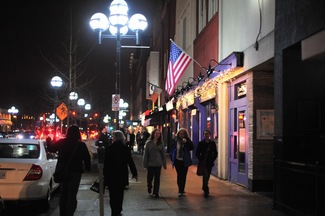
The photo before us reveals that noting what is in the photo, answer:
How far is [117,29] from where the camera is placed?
14.9 meters

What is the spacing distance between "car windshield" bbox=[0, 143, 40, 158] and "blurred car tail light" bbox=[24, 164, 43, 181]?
77cm

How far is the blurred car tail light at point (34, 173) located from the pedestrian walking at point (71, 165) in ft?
4.64

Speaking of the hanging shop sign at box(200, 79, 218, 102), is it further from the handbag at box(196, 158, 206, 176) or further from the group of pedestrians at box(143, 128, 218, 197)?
the handbag at box(196, 158, 206, 176)

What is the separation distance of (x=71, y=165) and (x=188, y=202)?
11.8 ft

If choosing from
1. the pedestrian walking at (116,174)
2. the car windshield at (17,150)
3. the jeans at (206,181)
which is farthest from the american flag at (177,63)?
the pedestrian walking at (116,174)

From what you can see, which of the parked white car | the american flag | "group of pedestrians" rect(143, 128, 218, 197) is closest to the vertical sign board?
the american flag

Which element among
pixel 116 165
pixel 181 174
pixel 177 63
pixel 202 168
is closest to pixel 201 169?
pixel 202 168

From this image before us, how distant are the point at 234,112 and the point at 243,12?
3.19m

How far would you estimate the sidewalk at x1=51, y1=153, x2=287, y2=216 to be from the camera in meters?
9.18

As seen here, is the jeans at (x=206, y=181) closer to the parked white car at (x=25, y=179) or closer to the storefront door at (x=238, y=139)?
the storefront door at (x=238, y=139)

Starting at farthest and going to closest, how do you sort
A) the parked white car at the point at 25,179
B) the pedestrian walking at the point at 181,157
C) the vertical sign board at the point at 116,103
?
the vertical sign board at the point at 116,103
the pedestrian walking at the point at 181,157
the parked white car at the point at 25,179

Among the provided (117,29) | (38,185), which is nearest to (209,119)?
(117,29)

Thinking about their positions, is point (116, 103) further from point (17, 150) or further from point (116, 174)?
point (116, 174)

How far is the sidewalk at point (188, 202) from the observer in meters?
9.18
